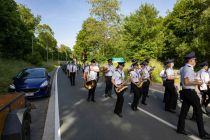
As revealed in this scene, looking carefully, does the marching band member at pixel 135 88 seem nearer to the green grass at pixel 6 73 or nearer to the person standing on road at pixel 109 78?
the person standing on road at pixel 109 78

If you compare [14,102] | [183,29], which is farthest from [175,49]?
[14,102]

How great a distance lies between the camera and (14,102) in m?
6.15

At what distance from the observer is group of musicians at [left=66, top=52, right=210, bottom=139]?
23.3 feet

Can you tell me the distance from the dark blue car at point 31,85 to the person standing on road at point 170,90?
5.74 meters

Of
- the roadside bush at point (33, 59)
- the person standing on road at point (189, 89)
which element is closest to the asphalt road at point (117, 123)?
the person standing on road at point (189, 89)

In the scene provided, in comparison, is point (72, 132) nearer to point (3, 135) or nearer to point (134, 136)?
point (134, 136)

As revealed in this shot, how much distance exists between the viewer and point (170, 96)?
10.8 meters

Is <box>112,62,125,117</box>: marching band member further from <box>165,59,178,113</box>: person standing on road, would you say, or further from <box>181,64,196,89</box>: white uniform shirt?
<box>181,64,196,89</box>: white uniform shirt

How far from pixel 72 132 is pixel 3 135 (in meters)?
2.81

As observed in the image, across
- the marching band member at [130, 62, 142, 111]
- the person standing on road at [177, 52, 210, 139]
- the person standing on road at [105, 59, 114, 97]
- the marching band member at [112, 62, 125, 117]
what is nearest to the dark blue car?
the person standing on road at [105, 59, 114, 97]

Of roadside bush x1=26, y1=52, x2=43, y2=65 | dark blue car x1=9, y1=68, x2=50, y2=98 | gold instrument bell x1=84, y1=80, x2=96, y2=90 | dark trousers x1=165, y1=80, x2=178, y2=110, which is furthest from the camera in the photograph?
roadside bush x1=26, y1=52, x2=43, y2=65

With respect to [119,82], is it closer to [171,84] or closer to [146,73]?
[171,84]

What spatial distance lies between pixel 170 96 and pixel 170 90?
0.29 m

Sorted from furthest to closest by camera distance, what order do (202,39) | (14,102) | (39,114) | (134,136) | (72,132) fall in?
(202,39) < (39,114) < (72,132) < (134,136) < (14,102)
